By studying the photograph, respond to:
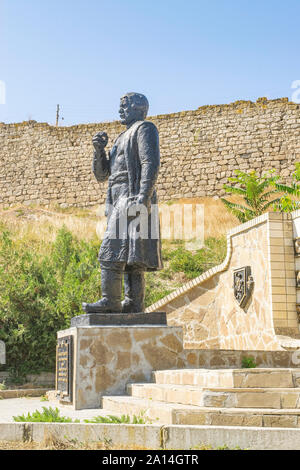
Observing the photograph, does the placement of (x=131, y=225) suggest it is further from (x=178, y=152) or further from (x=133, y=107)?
(x=178, y=152)

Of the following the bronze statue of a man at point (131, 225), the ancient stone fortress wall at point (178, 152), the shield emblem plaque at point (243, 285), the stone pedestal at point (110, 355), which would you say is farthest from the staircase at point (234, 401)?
the ancient stone fortress wall at point (178, 152)

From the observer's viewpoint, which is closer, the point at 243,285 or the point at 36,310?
the point at 243,285

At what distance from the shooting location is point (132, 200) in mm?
6336

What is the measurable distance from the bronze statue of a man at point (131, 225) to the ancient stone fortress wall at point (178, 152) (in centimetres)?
1922

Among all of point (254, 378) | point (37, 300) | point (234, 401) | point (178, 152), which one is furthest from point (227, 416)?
point (178, 152)

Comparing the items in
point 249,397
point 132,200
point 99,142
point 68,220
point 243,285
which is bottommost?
point 249,397

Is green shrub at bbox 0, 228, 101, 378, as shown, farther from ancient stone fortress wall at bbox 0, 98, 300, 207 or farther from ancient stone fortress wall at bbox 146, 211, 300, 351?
ancient stone fortress wall at bbox 0, 98, 300, 207

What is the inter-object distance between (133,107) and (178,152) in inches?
825

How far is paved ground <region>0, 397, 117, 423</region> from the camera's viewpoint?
16.8 feet

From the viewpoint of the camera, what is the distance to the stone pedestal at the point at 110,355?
589 cm

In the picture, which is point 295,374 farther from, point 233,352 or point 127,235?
point 127,235

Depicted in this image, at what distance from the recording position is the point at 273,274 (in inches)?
354

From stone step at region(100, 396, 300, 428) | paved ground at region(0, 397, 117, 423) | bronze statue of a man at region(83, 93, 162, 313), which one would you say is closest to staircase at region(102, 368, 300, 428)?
stone step at region(100, 396, 300, 428)

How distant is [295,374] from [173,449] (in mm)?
1223
